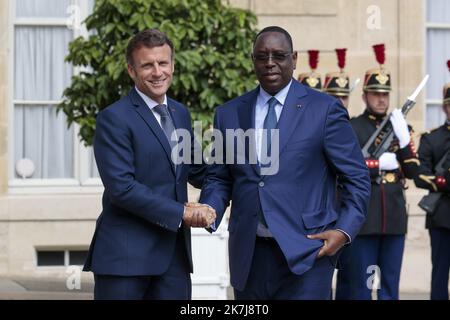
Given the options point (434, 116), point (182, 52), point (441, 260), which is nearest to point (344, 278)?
point (441, 260)

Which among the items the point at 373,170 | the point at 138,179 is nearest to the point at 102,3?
the point at 373,170

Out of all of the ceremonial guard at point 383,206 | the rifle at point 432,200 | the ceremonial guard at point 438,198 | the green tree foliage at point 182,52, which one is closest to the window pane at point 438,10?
the ceremonial guard at point 438,198

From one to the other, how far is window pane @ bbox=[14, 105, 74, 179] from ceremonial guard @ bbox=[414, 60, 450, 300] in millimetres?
4153

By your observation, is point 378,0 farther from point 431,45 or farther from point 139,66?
point 139,66

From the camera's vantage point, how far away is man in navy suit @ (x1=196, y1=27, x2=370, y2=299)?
19.7 feet

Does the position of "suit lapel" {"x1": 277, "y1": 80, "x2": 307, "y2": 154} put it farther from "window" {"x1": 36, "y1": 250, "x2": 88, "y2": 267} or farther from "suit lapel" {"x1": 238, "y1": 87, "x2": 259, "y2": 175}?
"window" {"x1": 36, "y1": 250, "x2": 88, "y2": 267}

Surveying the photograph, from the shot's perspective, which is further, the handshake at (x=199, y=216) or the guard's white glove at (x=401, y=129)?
the guard's white glove at (x=401, y=129)

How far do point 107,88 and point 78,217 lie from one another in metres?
3.06

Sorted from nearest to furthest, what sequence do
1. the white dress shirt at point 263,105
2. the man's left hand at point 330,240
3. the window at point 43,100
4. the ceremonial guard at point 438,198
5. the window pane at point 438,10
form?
1. the man's left hand at point 330,240
2. the white dress shirt at point 263,105
3. the ceremonial guard at point 438,198
4. the window at point 43,100
5. the window pane at point 438,10

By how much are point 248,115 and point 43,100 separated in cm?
745

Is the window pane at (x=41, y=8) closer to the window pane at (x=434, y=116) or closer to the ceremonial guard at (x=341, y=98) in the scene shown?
the ceremonial guard at (x=341, y=98)

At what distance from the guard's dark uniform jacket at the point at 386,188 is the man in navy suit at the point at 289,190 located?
149 inches

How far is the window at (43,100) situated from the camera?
13266 mm

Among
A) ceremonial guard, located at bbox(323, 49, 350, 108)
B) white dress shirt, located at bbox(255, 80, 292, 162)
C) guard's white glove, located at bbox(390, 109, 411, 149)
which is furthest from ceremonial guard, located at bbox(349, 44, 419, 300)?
white dress shirt, located at bbox(255, 80, 292, 162)
